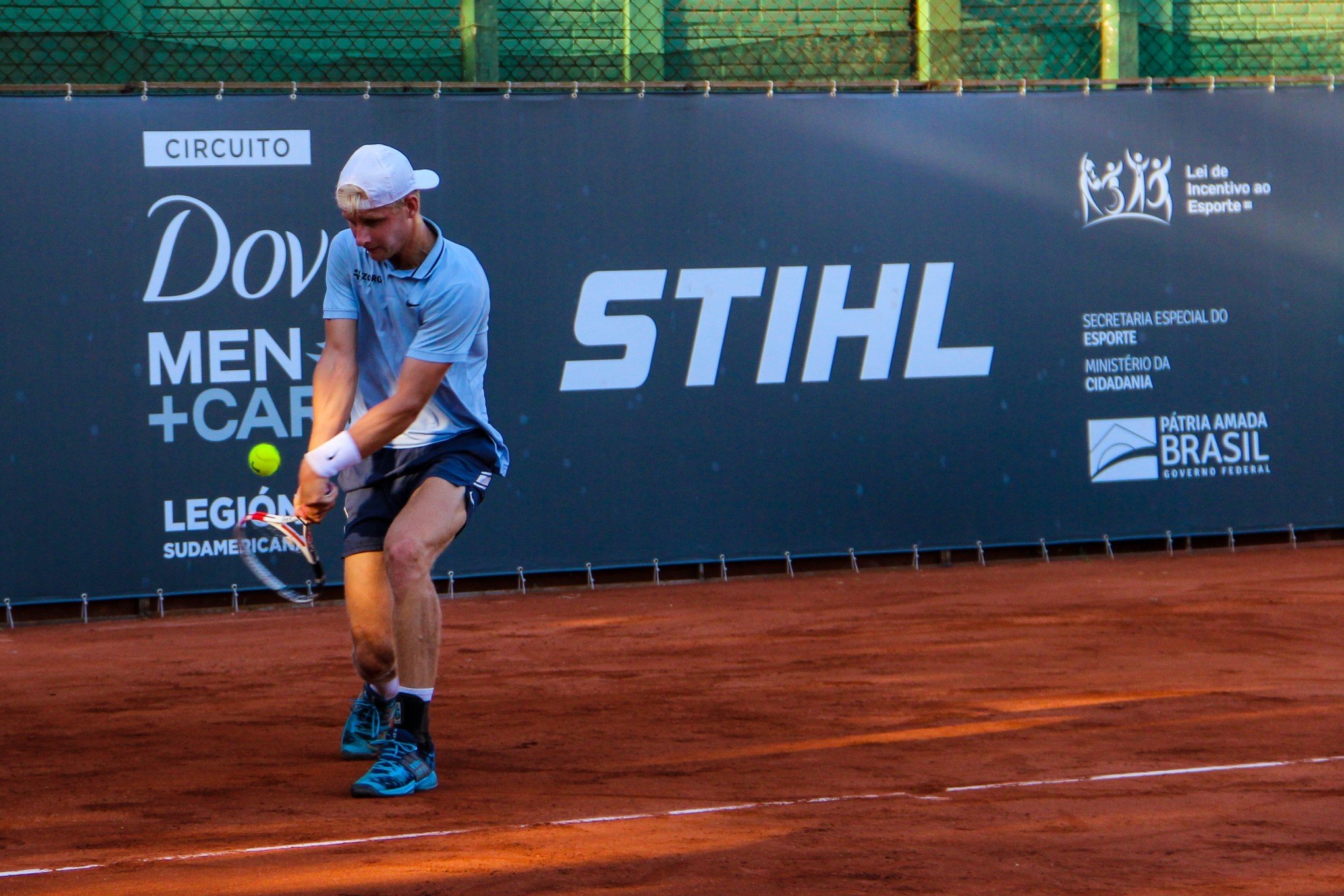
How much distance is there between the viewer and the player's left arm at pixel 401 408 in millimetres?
4195

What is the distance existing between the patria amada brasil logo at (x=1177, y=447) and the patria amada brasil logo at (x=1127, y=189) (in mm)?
1183

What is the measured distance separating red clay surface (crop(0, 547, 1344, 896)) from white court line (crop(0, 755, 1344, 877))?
0.03 m

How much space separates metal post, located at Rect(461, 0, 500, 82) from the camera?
9680mm

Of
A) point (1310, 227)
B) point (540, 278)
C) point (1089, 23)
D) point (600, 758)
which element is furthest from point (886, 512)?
point (600, 758)

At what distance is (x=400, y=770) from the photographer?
4113 millimetres

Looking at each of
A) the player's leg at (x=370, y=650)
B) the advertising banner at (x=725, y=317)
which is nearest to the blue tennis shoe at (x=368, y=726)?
the player's leg at (x=370, y=650)

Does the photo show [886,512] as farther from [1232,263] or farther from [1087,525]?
[1232,263]

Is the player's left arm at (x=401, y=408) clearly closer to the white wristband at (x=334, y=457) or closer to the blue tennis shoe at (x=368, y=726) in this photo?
the white wristband at (x=334, y=457)

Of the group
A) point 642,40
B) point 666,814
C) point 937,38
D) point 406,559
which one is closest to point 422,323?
point 406,559

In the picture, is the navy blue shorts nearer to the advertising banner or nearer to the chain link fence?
the advertising banner

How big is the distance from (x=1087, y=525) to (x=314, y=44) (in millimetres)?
5464

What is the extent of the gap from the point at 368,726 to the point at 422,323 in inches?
47.7

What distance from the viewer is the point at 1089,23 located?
417 inches

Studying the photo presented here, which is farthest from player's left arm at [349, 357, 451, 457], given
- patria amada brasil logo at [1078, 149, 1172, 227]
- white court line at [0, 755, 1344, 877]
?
patria amada brasil logo at [1078, 149, 1172, 227]
